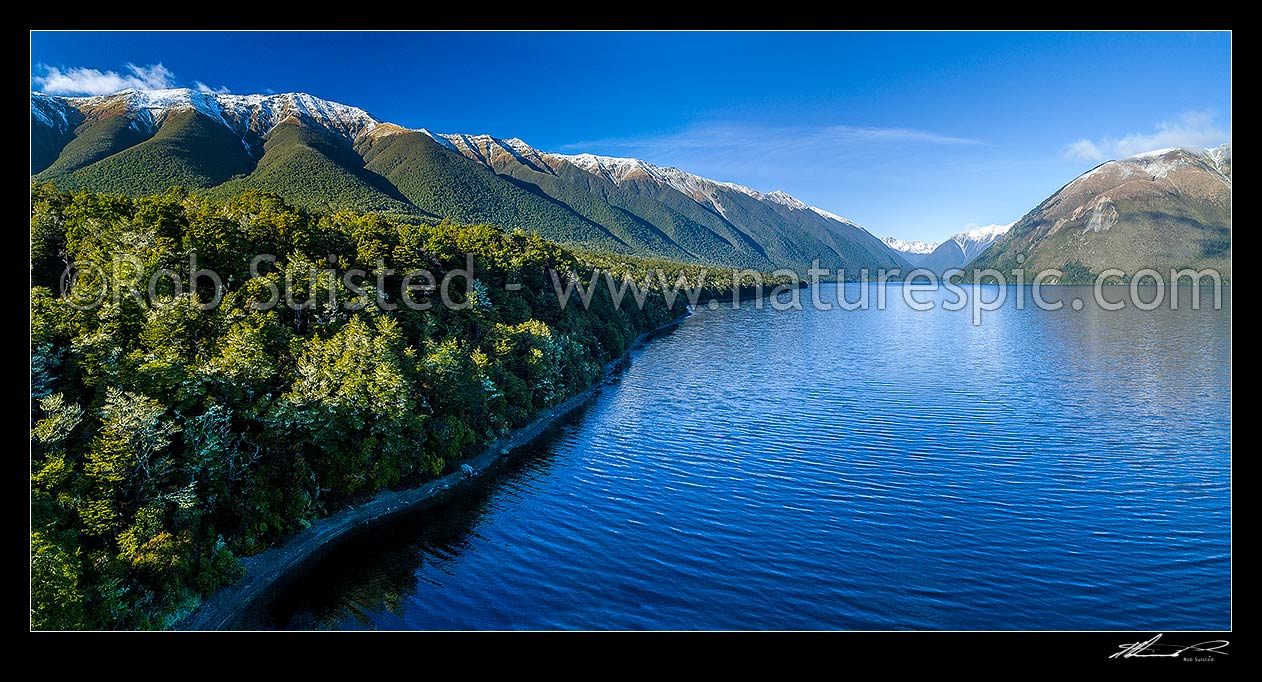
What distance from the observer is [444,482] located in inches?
1859

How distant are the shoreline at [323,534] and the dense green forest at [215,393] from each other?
764mm

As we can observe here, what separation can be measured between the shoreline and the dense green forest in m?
0.76

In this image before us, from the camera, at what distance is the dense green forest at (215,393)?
27.1m
